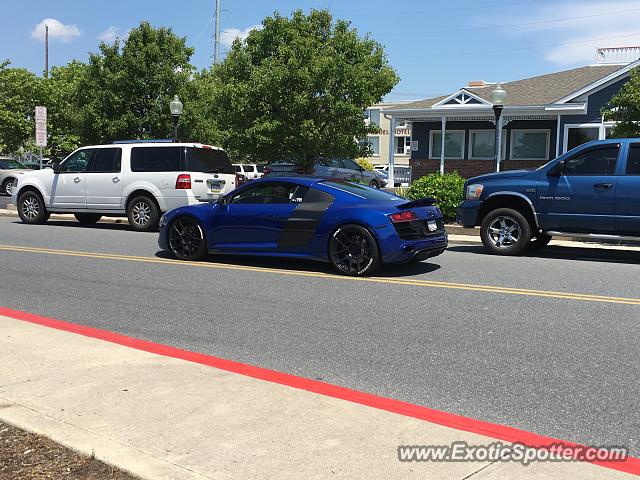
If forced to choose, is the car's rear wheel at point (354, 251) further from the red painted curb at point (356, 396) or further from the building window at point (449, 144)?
the building window at point (449, 144)

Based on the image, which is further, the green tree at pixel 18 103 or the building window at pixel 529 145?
the green tree at pixel 18 103

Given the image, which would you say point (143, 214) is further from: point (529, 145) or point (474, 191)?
point (529, 145)

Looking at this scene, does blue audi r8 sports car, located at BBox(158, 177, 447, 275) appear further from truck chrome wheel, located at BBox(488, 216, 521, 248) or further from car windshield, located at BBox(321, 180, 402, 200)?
truck chrome wheel, located at BBox(488, 216, 521, 248)

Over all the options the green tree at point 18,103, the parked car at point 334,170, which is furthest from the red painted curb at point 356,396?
the green tree at point 18,103

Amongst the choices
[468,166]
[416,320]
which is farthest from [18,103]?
[416,320]

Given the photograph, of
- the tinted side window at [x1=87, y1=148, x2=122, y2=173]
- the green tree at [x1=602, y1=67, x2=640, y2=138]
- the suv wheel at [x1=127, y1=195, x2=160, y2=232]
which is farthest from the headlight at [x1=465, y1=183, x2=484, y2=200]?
the green tree at [x1=602, y1=67, x2=640, y2=138]

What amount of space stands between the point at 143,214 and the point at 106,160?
1740mm

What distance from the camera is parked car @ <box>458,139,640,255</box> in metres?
10.5

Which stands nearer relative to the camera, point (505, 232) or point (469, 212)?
point (505, 232)

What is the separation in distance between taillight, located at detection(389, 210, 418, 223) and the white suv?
282 inches

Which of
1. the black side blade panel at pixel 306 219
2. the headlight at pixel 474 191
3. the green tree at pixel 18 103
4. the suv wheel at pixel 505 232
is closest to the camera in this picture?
the black side blade panel at pixel 306 219

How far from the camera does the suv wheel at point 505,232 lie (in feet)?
36.9

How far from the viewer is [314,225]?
9.48 metres

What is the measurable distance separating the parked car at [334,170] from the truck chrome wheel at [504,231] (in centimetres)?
1162
